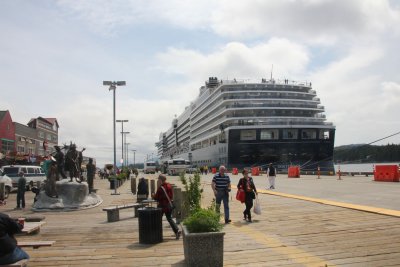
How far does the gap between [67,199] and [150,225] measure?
33.8 ft

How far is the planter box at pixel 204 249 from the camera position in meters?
6.28

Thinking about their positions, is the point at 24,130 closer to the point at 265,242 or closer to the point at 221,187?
the point at 221,187

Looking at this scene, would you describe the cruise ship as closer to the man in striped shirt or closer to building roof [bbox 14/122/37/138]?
building roof [bbox 14/122/37/138]

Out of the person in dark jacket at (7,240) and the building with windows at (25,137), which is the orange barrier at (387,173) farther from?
the building with windows at (25,137)

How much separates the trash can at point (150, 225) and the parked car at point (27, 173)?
2248 cm

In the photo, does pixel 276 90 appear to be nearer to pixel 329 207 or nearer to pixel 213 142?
pixel 213 142

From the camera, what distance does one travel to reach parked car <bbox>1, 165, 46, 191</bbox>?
28734mm

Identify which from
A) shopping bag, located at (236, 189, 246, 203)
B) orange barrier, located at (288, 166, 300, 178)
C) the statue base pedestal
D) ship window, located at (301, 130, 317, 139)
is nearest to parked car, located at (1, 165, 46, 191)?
the statue base pedestal

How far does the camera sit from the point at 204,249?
6.32 m

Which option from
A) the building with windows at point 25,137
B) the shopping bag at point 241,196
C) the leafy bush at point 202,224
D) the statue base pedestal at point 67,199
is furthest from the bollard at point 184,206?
the building with windows at point 25,137

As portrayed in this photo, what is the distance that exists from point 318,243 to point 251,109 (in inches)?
2073

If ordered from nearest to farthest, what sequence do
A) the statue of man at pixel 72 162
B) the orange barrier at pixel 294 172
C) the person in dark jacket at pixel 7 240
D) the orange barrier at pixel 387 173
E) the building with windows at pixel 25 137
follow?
the person in dark jacket at pixel 7 240, the statue of man at pixel 72 162, the orange barrier at pixel 387 173, the orange barrier at pixel 294 172, the building with windows at pixel 25 137

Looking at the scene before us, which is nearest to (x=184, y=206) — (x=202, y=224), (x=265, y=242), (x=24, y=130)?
(x=265, y=242)

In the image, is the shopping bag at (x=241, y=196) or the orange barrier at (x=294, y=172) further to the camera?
the orange barrier at (x=294, y=172)
